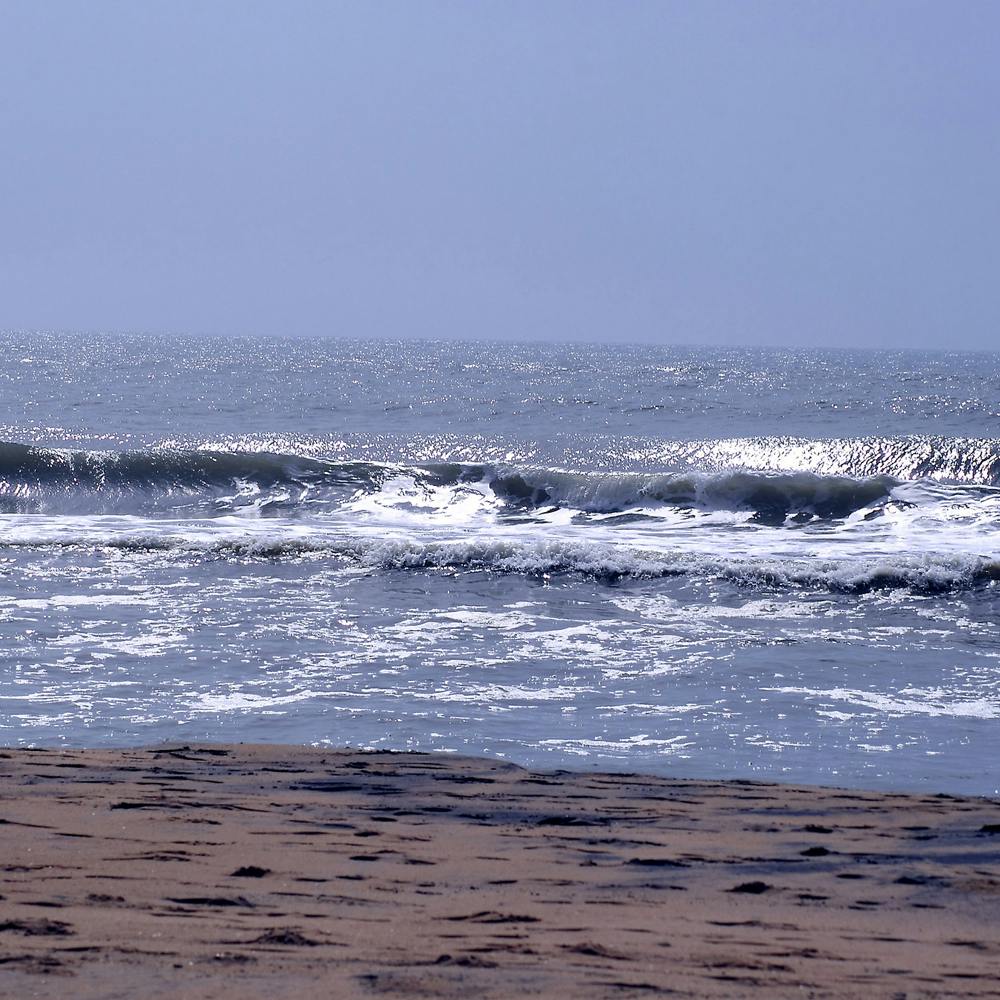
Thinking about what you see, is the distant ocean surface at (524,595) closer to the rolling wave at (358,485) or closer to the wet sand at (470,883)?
the rolling wave at (358,485)

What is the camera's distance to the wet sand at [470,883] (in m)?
2.96

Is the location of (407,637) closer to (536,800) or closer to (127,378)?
(536,800)

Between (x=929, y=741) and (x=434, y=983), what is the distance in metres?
5.40

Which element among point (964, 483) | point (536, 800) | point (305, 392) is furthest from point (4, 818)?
point (305, 392)

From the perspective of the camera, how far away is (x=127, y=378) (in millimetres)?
53719

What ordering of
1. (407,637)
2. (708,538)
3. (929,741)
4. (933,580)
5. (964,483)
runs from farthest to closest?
(964,483) → (708,538) → (933,580) → (407,637) → (929,741)

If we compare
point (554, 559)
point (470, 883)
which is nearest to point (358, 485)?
point (554, 559)

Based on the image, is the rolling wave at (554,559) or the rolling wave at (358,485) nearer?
the rolling wave at (554,559)

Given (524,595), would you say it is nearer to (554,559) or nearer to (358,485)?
(554,559)

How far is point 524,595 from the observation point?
13430 millimetres

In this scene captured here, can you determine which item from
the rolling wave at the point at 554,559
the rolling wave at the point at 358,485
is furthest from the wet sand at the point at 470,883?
the rolling wave at the point at 358,485

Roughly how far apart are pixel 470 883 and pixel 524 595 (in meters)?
9.44

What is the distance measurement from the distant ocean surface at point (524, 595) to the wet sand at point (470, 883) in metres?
1.31

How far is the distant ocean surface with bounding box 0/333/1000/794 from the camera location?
25.0 ft
